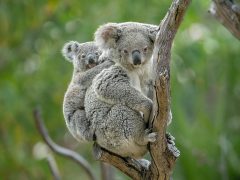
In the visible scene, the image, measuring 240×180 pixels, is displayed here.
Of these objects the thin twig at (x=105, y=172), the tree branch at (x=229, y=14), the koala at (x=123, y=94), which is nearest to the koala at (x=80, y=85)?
the koala at (x=123, y=94)

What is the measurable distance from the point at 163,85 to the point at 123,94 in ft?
2.02

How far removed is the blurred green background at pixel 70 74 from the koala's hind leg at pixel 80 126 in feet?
11.1

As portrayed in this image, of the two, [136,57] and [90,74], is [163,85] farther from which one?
[90,74]

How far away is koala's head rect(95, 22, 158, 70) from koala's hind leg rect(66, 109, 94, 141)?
53cm

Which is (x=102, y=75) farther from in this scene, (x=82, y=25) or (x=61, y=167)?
(x=61, y=167)

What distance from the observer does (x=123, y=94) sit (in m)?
4.88

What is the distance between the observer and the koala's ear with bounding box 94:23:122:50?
5.04 m

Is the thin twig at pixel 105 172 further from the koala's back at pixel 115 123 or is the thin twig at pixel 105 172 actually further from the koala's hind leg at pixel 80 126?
the koala's back at pixel 115 123

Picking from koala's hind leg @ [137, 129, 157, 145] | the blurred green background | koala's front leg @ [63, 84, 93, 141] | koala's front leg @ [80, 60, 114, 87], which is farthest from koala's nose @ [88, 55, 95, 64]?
the blurred green background

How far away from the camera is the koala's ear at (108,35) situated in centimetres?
504

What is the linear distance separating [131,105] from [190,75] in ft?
16.9

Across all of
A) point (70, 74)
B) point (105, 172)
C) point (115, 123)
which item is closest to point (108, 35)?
point (115, 123)

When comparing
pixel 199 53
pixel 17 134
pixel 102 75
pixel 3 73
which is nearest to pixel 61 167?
pixel 17 134

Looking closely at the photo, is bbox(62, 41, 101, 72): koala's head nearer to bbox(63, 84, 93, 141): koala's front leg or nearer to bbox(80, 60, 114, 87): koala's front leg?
bbox(80, 60, 114, 87): koala's front leg
